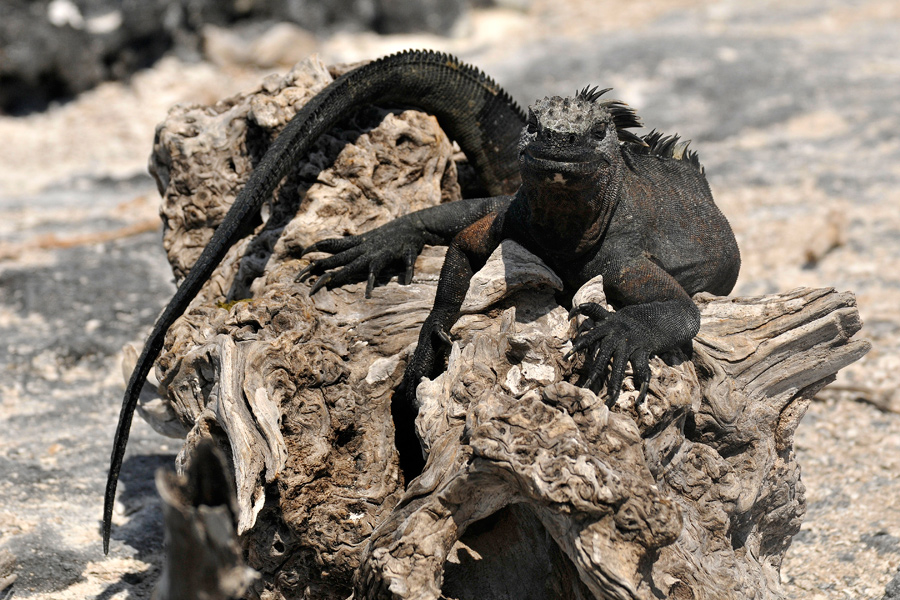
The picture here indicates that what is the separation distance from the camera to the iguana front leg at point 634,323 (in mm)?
2775

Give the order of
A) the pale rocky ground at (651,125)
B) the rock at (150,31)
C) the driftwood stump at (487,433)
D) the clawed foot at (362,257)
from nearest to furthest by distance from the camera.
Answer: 1. the driftwood stump at (487,433)
2. the clawed foot at (362,257)
3. the pale rocky ground at (651,125)
4. the rock at (150,31)

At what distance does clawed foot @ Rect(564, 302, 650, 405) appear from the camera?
108 inches

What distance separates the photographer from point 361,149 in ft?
12.5

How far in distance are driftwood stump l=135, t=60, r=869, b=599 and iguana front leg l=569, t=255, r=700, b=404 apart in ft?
0.29

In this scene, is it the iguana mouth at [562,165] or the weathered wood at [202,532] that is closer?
the weathered wood at [202,532]

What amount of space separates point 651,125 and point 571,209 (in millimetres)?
6096

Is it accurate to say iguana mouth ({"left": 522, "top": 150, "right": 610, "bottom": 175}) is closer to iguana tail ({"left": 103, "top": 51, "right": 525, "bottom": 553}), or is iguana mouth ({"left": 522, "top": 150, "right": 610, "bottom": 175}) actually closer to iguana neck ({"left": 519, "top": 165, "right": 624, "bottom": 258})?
iguana neck ({"left": 519, "top": 165, "right": 624, "bottom": 258})

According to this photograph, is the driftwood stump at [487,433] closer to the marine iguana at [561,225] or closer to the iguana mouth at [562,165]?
the marine iguana at [561,225]

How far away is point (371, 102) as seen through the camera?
12.6 ft

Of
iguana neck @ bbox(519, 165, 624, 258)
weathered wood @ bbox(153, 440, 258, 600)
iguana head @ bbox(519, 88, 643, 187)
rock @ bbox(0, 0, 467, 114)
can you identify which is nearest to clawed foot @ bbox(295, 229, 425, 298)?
iguana neck @ bbox(519, 165, 624, 258)

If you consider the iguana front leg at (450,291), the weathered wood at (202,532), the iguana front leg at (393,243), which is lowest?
the weathered wood at (202,532)

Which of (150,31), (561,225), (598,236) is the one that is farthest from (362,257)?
(150,31)

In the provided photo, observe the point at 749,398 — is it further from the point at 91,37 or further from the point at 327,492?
the point at 91,37

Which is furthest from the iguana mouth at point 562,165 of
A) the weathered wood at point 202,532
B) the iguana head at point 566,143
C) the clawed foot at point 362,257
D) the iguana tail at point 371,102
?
the weathered wood at point 202,532
